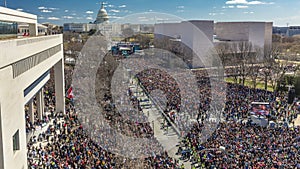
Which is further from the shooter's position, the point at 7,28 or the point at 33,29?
the point at 33,29

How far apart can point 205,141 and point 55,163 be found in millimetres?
6504

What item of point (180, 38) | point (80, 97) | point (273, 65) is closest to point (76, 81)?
point (80, 97)

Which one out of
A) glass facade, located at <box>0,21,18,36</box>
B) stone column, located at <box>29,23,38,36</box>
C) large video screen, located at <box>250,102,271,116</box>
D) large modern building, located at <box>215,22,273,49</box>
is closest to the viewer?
glass facade, located at <box>0,21,18,36</box>

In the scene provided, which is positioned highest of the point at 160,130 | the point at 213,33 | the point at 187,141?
the point at 213,33

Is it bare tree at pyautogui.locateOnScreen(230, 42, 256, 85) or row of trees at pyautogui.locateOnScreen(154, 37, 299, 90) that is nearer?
row of trees at pyautogui.locateOnScreen(154, 37, 299, 90)

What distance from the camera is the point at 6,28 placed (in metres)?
11.3

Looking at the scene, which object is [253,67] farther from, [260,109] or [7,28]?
[7,28]

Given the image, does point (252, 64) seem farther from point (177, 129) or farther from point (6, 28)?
point (6, 28)

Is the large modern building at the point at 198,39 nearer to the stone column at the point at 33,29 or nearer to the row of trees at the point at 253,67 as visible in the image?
the row of trees at the point at 253,67

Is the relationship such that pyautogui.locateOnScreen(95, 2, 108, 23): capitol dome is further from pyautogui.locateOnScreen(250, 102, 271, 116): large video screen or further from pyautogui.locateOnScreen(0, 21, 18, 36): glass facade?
pyautogui.locateOnScreen(0, 21, 18, 36): glass facade

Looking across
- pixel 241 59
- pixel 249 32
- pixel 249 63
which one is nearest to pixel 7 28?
pixel 249 63

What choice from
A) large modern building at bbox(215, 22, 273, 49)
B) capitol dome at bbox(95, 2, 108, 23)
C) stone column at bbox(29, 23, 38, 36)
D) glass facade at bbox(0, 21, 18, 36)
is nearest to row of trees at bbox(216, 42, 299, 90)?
large modern building at bbox(215, 22, 273, 49)

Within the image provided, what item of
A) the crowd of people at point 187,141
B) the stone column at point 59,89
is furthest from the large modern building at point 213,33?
the stone column at point 59,89

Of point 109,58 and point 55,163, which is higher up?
point 109,58
